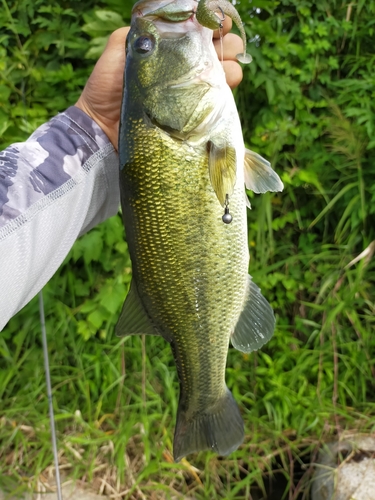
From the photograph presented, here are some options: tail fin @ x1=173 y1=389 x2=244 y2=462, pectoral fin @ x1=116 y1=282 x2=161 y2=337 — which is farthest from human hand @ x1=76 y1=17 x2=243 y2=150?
tail fin @ x1=173 y1=389 x2=244 y2=462

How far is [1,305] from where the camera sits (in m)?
1.40

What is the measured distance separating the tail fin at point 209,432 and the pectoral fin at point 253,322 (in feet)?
0.84

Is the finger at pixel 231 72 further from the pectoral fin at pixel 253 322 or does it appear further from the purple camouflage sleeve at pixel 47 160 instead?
the pectoral fin at pixel 253 322

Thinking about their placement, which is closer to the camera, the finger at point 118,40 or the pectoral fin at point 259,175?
the pectoral fin at point 259,175

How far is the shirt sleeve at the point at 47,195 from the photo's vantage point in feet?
4.70

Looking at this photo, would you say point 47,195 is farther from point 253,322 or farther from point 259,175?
point 253,322

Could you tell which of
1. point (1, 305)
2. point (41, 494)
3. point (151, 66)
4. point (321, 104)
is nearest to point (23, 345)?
point (41, 494)

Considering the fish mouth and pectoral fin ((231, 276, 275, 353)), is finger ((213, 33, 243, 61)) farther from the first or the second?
pectoral fin ((231, 276, 275, 353))

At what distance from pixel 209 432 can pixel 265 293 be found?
1.57m

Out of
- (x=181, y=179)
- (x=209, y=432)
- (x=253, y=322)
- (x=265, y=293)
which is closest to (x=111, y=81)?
(x=181, y=179)

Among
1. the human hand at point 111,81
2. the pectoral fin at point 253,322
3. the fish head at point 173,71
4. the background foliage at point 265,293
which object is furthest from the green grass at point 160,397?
the fish head at point 173,71

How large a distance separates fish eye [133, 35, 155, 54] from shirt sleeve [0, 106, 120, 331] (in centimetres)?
46

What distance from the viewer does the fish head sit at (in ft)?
4.19

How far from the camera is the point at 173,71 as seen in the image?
1.29m
